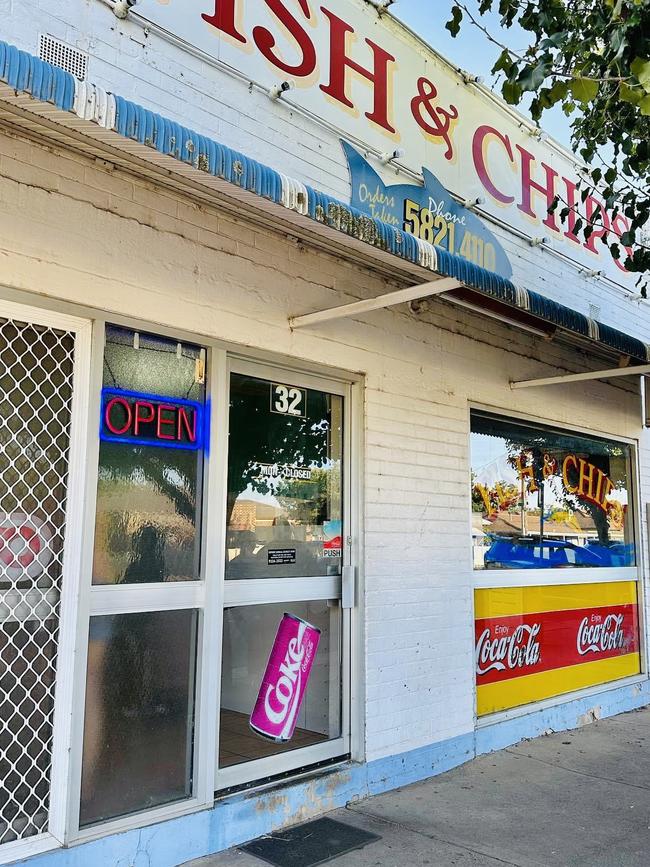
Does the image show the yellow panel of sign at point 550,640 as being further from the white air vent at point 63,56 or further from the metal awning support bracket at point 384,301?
the white air vent at point 63,56

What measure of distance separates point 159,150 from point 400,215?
2953 mm

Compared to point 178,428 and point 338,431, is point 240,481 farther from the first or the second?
point 338,431

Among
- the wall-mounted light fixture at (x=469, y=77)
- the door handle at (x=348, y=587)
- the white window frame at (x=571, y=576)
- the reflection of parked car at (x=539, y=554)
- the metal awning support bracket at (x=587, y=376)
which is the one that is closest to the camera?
the door handle at (x=348, y=587)

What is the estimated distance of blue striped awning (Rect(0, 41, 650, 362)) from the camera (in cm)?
234

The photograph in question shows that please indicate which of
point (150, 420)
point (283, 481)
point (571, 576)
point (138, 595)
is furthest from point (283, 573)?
point (571, 576)

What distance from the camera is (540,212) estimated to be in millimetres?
7043

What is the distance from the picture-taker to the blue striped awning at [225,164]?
2.34 metres

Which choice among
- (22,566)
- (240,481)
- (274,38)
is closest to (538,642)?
(240,481)

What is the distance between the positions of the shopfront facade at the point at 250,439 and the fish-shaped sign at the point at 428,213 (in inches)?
1.1

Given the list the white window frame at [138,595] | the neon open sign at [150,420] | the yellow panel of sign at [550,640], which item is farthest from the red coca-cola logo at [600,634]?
the neon open sign at [150,420]

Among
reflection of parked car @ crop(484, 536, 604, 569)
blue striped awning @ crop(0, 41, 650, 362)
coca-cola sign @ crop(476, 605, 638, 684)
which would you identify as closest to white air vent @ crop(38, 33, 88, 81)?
blue striped awning @ crop(0, 41, 650, 362)

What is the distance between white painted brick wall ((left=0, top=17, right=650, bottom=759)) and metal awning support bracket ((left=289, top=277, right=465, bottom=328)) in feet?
0.46

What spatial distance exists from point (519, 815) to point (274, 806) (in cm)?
141

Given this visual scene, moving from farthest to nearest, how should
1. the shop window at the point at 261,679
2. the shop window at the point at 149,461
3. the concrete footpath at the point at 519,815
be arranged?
the shop window at the point at 261,679
the concrete footpath at the point at 519,815
the shop window at the point at 149,461
